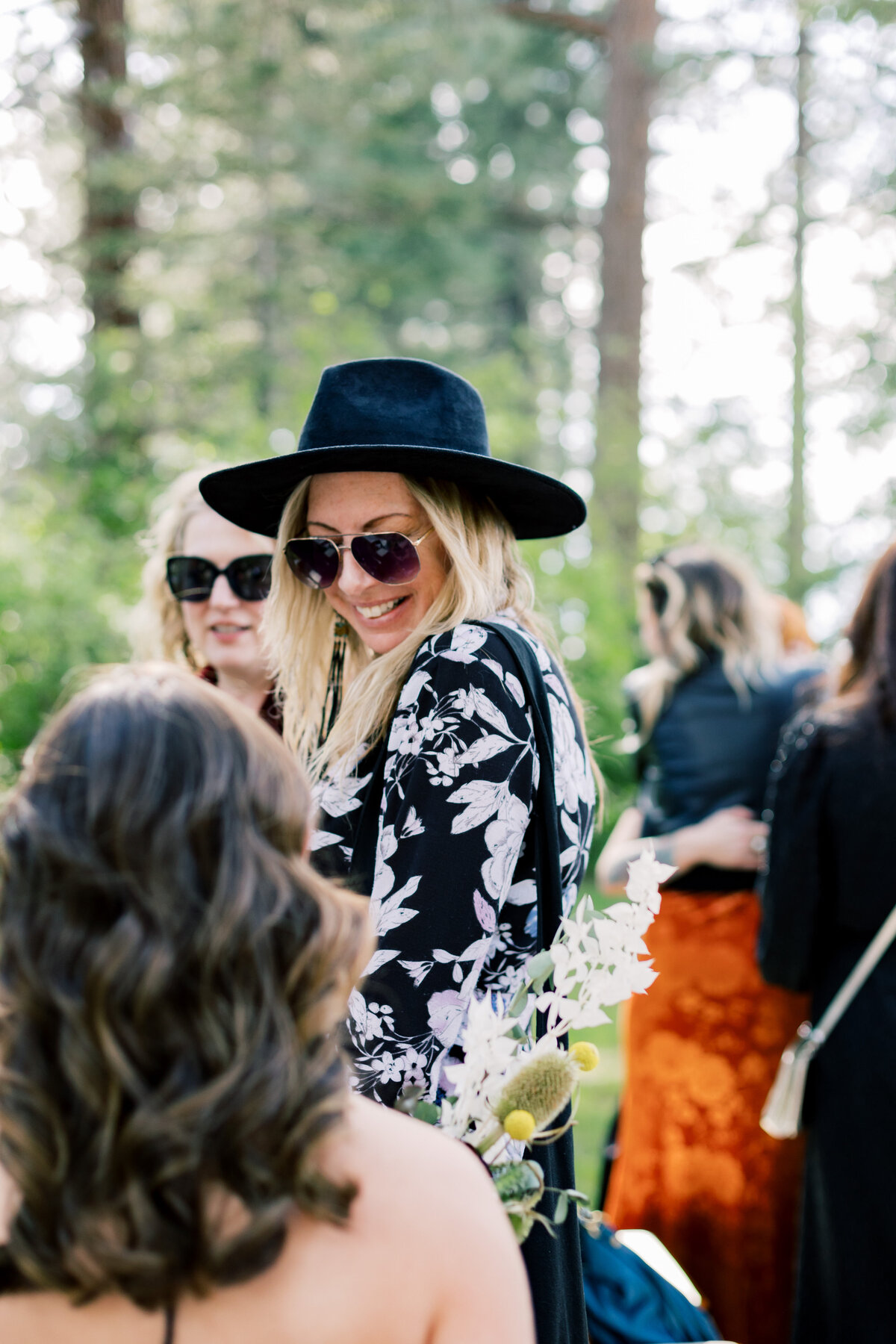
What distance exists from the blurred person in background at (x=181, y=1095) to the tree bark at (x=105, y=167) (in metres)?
10.5

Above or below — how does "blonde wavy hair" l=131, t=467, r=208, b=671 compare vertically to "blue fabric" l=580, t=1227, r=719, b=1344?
above

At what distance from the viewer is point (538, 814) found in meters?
1.72

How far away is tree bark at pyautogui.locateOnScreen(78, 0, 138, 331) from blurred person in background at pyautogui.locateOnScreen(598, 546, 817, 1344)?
27.0 ft

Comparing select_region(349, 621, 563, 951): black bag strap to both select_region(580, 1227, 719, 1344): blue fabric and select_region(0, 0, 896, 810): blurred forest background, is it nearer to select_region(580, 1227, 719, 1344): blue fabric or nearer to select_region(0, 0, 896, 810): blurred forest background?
select_region(580, 1227, 719, 1344): blue fabric

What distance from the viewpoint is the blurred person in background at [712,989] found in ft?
12.2

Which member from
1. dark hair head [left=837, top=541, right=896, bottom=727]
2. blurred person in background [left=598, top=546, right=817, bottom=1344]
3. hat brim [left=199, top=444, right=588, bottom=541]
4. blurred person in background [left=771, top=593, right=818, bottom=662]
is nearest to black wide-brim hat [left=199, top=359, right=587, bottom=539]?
hat brim [left=199, top=444, right=588, bottom=541]

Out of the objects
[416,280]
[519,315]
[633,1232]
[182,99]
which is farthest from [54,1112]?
[519,315]

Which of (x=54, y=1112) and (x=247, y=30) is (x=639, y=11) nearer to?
(x=247, y=30)

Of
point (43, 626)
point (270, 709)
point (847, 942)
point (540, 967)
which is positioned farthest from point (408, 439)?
point (43, 626)

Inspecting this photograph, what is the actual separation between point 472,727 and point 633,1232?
2006 millimetres

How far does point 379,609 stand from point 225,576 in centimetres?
114

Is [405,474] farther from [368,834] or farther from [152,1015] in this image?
[152,1015]

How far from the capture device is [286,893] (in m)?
1.06

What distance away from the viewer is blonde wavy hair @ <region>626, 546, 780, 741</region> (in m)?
4.08
